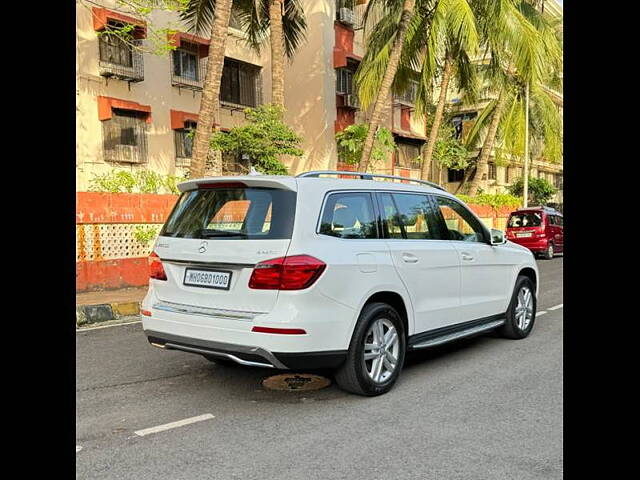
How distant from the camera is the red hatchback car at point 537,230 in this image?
19844 mm

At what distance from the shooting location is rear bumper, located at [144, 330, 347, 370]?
4414 mm

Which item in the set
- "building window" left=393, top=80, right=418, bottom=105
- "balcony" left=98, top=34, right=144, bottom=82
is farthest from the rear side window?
"building window" left=393, top=80, right=418, bottom=105

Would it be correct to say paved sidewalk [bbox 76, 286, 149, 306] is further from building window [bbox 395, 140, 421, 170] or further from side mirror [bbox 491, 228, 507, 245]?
building window [bbox 395, 140, 421, 170]

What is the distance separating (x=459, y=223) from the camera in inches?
259

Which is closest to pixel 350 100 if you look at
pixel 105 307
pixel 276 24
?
pixel 276 24

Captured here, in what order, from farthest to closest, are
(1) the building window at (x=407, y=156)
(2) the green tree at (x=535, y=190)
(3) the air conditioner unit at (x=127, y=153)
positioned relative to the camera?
(2) the green tree at (x=535, y=190) → (1) the building window at (x=407, y=156) → (3) the air conditioner unit at (x=127, y=153)

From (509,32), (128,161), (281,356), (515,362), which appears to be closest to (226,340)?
(281,356)

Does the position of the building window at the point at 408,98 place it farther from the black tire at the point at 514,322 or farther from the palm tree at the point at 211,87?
the black tire at the point at 514,322

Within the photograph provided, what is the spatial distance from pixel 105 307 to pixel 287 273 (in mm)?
5713

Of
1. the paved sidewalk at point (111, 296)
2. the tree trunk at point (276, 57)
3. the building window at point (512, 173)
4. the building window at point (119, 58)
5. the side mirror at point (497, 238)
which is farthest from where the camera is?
the building window at point (512, 173)

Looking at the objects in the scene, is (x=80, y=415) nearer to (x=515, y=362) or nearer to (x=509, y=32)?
(x=515, y=362)

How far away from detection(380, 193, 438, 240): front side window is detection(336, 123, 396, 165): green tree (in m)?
15.5

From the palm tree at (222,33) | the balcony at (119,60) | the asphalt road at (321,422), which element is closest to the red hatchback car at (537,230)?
the palm tree at (222,33)
